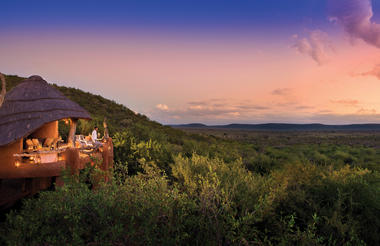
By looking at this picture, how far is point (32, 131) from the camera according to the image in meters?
5.98

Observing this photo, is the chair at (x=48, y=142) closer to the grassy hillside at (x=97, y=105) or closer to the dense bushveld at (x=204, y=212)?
Result: the dense bushveld at (x=204, y=212)

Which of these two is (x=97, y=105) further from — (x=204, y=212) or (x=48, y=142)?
(x=204, y=212)

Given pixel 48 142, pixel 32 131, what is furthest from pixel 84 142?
pixel 32 131

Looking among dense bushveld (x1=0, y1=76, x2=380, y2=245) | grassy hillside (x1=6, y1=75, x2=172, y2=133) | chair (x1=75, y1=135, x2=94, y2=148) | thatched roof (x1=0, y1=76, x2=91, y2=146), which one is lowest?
dense bushveld (x1=0, y1=76, x2=380, y2=245)

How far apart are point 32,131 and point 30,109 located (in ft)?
2.06

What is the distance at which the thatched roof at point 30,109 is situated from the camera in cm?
586

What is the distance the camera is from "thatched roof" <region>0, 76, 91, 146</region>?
5.86 m

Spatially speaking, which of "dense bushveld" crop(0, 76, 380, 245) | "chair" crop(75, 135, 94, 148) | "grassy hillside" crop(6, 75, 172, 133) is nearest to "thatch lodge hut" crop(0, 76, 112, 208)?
"dense bushveld" crop(0, 76, 380, 245)

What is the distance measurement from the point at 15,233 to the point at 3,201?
3.61m

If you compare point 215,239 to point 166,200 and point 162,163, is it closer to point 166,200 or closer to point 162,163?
point 166,200

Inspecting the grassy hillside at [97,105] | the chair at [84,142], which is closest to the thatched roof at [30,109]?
the chair at [84,142]

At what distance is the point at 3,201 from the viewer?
6000 millimetres

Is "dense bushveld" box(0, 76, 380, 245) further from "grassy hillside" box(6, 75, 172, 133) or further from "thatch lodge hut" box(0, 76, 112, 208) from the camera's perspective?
"grassy hillside" box(6, 75, 172, 133)

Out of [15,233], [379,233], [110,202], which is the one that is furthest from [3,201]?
[379,233]
